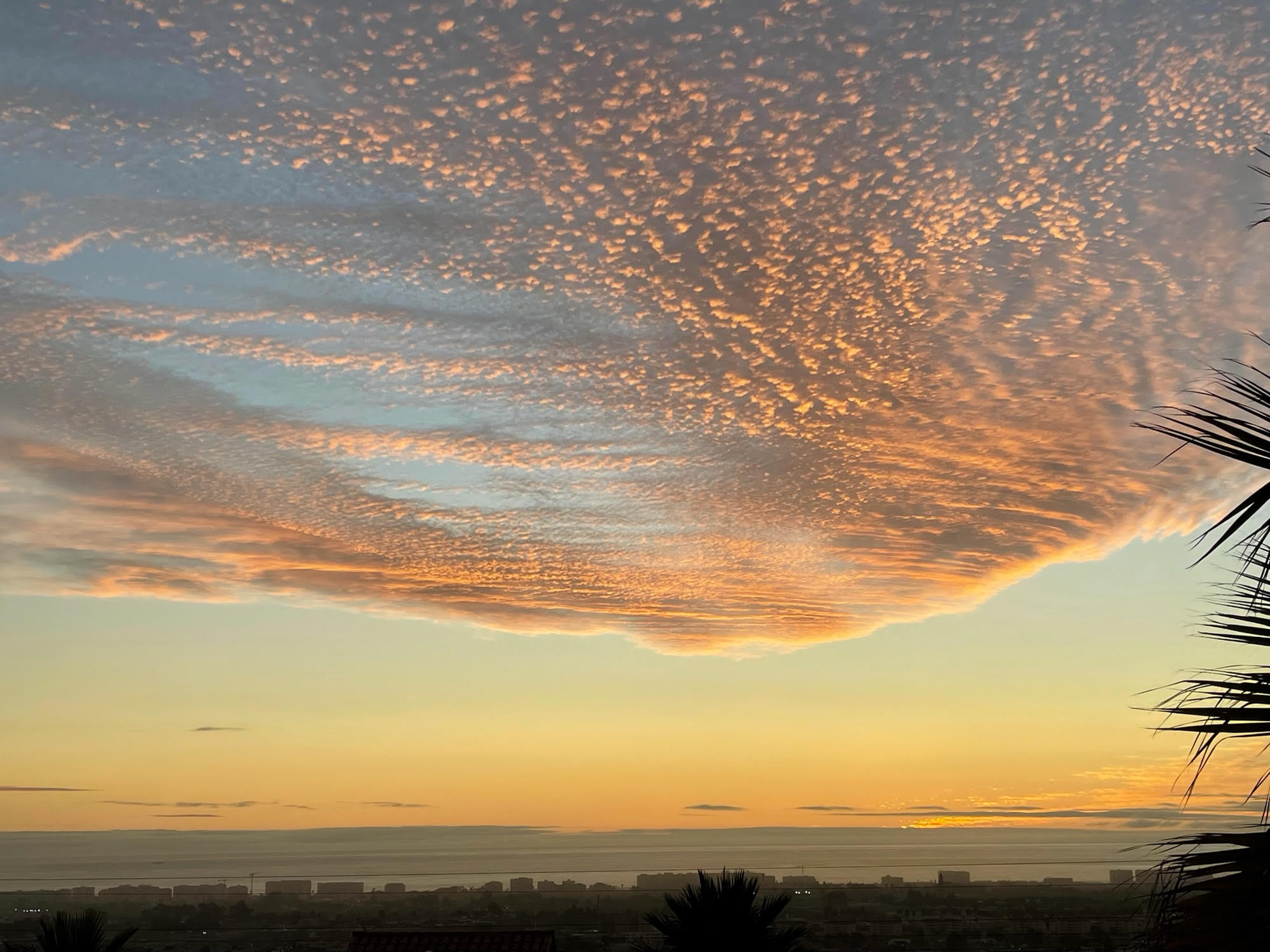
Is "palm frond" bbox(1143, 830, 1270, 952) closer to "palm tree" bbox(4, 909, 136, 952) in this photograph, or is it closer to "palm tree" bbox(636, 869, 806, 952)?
"palm tree" bbox(636, 869, 806, 952)

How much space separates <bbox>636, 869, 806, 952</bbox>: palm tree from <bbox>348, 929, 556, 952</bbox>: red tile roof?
1919cm

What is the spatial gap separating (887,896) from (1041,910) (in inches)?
1881

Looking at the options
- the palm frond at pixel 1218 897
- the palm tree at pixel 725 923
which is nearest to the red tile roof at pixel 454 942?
the palm tree at pixel 725 923

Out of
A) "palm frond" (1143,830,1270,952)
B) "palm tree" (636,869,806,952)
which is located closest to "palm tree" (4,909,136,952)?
"palm tree" (636,869,806,952)

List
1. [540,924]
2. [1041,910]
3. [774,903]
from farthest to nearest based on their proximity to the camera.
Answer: [1041,910], [540,924], [774,903]

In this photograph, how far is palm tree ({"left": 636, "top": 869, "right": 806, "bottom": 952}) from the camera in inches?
988

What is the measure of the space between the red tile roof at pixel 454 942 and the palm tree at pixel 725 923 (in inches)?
755

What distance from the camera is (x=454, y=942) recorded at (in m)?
44.1

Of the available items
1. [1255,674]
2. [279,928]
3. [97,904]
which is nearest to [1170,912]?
[1255,674]

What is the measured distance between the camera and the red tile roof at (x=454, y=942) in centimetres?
4312

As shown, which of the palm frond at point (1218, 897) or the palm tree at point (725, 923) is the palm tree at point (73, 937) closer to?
the palm tree at point (725, 923)

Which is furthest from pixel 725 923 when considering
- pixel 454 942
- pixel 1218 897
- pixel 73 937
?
pixel 454 942

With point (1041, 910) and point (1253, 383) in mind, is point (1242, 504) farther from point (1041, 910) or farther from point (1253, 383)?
point (1041, 910)

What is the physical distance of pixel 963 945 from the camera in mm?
109875
